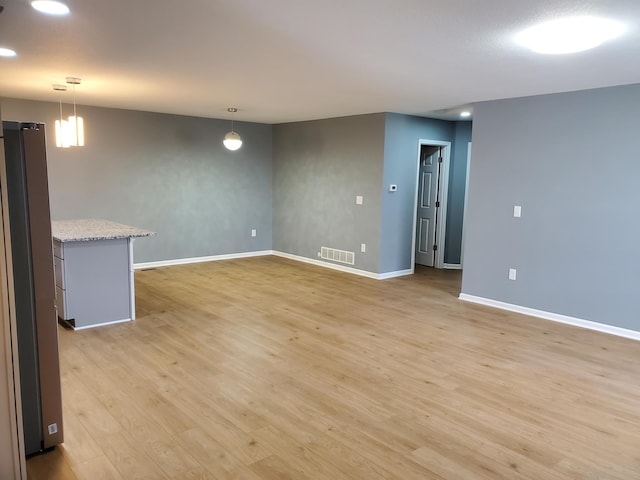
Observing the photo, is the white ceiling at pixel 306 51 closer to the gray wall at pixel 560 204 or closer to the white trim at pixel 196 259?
the gray wall at pixel 560 204

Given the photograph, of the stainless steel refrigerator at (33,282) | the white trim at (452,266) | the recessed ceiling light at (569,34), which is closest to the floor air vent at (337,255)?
the white trim at (452,266)

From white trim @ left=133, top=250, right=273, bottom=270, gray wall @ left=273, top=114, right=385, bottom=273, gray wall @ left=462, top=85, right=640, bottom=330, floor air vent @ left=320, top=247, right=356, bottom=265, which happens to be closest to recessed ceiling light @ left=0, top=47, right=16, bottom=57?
white trim @ left=133, top=250, right=273, bottom=270

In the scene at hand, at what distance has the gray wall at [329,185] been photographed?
679 centimetres

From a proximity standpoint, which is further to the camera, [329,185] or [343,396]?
[329,185]

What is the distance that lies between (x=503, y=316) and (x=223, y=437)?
3563 mm

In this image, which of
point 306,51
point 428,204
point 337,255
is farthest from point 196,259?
point 306,51

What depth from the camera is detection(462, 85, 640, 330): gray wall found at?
14.6ft

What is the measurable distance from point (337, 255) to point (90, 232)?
12.6 ft

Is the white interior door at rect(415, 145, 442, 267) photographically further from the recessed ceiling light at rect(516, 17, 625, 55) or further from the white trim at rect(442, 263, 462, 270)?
the recessed ceiling light at rect(516, 17, 625, 55)

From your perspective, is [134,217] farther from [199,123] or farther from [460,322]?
[460,322]

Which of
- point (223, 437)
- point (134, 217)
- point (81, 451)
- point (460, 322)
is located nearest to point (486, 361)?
point (460, 322)

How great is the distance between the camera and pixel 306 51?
3332 millimetres

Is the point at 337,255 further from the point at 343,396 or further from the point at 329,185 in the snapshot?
the point at 343,396

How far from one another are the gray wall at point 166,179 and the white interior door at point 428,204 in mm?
2708
